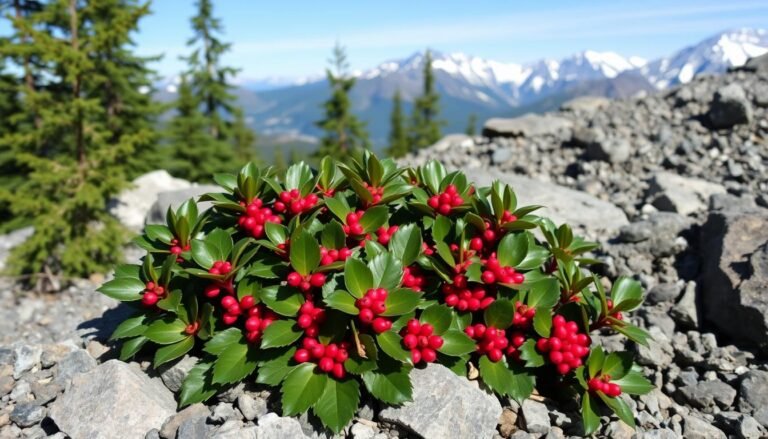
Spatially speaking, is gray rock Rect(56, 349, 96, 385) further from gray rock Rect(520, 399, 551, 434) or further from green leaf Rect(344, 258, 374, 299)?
gray rock Rect(520, 399, 551, 434)

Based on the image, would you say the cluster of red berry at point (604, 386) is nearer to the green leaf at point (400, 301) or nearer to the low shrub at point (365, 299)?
the low shrub at point (365, 299)

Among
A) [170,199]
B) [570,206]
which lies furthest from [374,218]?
[170,199]

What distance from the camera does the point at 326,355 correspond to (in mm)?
3367

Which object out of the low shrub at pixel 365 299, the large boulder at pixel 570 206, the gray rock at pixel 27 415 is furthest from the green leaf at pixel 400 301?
the large boulder at pixel 570 206

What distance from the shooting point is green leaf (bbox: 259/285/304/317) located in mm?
3451

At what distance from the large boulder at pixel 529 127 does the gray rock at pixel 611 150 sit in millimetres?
2150

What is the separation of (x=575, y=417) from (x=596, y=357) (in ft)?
1.89

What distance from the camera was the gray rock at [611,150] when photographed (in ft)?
34.9

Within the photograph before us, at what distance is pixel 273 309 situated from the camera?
3.42m

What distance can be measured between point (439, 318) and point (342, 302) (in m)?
0.76

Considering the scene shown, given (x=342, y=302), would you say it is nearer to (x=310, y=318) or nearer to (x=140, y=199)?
(x=310, y=318)

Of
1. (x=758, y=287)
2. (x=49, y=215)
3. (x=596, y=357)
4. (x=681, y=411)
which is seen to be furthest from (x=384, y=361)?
(x=49, y=215)

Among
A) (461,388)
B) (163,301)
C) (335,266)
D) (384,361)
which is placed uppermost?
(335,266)

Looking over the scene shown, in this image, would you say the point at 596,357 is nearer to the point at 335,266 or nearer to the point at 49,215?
the point at 335,266
